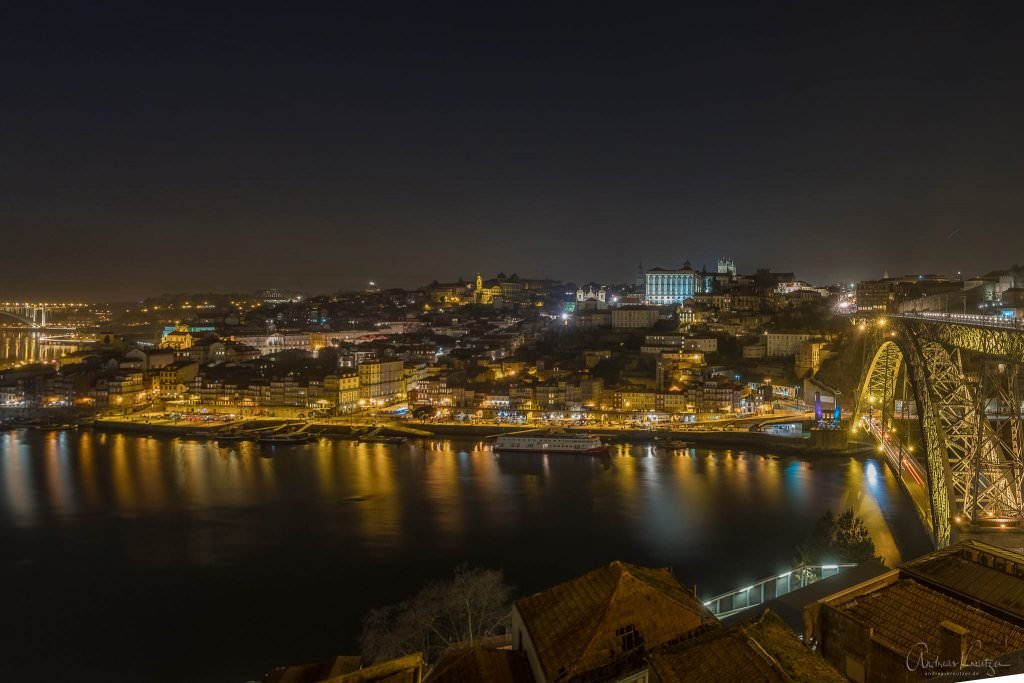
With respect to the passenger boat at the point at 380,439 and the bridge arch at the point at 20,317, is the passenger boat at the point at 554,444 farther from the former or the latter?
the bridge arch at the point at 20,317

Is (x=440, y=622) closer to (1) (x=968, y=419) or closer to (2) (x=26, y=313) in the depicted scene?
(1) (x=968, y=419)

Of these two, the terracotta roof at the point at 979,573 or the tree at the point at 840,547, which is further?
the tree at the point at 840,547

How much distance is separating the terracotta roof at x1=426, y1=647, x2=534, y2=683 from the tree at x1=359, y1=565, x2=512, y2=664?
1.89 meters

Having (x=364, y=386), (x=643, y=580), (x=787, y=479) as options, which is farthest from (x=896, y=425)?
(x=364, y=386)

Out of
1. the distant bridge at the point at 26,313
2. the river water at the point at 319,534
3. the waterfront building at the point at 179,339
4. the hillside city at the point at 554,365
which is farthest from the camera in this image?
the distant bridge at the point at 26,313

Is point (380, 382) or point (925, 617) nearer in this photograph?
point (925, 617)

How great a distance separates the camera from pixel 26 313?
182 ft

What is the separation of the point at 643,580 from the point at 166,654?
4616 mm

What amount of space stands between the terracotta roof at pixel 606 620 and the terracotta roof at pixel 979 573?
855 mm

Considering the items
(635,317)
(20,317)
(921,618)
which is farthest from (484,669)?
(20,317)

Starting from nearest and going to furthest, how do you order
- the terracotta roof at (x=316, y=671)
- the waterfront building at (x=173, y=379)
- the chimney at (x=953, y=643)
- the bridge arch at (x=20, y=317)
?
the chimney at (x=953, y=643)
the terracotta roof at (x=316, y=671)
the waterfront building at (x=173, y=379)
the bridge arch at (x=20, y=317)

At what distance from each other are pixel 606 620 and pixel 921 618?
107 centimetres

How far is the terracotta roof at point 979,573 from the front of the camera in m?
2.43

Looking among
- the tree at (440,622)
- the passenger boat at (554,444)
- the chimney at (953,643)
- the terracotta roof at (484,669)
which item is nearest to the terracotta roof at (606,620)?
the terracotta roof at (484,669)
